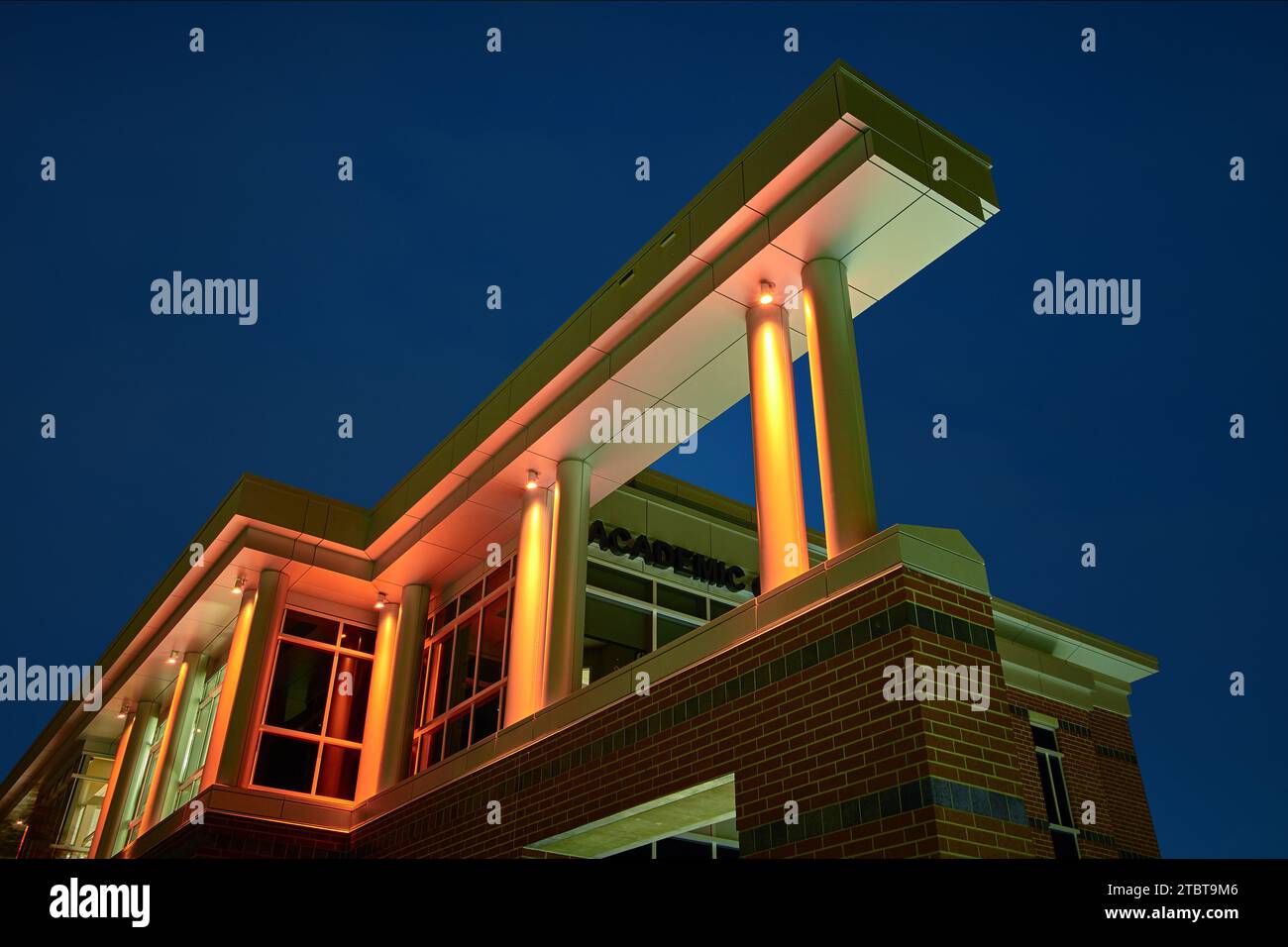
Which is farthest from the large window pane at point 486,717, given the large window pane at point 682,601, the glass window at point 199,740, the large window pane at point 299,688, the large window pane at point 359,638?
the glass window at point 199,740

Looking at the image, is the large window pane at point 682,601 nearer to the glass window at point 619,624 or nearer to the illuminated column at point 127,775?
the glass window at point 619,624

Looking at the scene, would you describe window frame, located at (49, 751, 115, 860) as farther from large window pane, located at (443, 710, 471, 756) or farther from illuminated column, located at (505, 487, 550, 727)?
illuminated column, located at (505, 487, 550, 727)

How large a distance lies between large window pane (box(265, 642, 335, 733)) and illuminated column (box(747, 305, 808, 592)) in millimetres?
9667

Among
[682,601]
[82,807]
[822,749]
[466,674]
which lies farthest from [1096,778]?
[82,807]

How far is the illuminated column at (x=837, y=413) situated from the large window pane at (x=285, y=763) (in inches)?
413

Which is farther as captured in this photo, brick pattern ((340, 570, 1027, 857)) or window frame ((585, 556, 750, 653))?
window frame ((585, 556, 750, 653))

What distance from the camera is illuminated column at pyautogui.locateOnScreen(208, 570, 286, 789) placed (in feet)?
46.5

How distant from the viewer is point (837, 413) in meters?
8.75

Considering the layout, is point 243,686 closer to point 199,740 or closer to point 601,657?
point 199,740

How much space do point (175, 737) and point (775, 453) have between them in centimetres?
1357

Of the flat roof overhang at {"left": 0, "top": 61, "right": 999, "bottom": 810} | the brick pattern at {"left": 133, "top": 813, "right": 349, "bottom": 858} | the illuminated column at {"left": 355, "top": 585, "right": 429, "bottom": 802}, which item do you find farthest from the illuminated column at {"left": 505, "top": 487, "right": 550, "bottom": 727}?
the brick pattern at {"left": 133, "top": 813, "right": 349, "bottom": 858}

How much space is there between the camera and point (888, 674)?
6.90 meters
